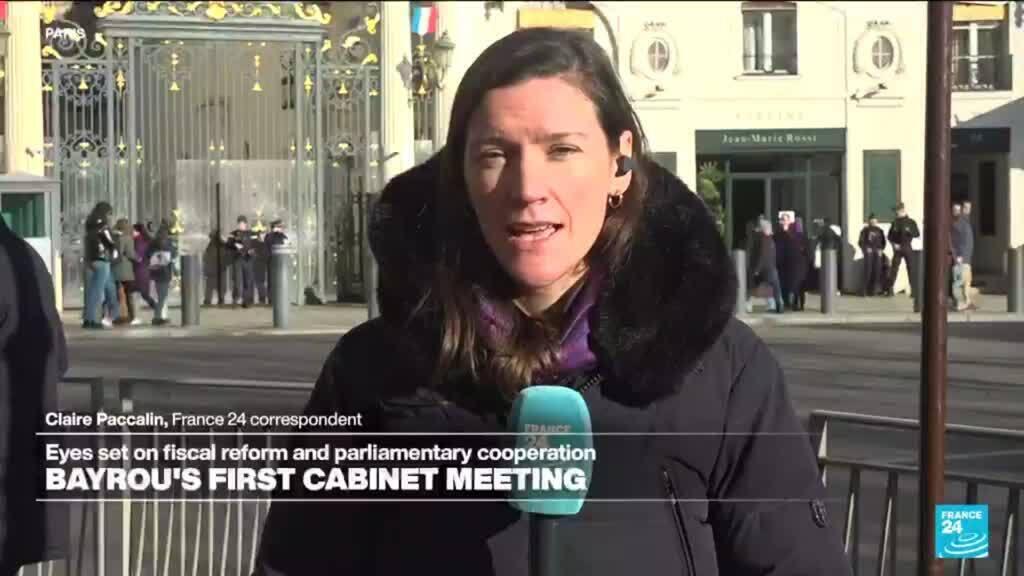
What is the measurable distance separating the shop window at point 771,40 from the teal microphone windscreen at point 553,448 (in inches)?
69.6

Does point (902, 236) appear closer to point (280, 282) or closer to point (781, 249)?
point (781, 249)

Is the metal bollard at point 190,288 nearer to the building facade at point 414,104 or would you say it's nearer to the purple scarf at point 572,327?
the building facade at point 414,104

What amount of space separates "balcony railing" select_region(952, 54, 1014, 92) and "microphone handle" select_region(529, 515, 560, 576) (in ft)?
4.82

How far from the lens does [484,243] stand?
228 centimetres

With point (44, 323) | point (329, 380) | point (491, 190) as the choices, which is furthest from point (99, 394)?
point (491, 190)

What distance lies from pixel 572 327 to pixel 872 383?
5.95 metres

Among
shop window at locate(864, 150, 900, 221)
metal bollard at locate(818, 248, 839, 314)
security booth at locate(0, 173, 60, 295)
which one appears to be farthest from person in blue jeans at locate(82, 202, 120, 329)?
shop window at locate(864, 150, 900, 221)

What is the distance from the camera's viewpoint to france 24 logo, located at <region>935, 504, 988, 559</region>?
3.34 meters

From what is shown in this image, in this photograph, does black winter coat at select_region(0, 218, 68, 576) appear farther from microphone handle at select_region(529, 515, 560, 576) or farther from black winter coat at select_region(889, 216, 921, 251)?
black winter coat at select_region(889, 216, 921, 251)

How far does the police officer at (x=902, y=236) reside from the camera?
11.1ft

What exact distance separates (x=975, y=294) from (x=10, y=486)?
2.75 m

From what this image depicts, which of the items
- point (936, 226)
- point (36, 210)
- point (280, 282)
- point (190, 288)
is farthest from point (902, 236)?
point (190, 288)

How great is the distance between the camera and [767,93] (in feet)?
13.1

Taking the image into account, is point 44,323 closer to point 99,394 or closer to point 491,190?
point 99,394
